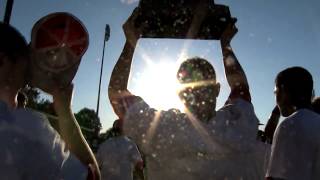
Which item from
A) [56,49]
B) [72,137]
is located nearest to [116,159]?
[72,137]

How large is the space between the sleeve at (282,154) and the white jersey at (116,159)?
4.17 metres

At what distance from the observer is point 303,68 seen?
10.6 feet

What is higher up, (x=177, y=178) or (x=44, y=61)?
(x=44, y=61)

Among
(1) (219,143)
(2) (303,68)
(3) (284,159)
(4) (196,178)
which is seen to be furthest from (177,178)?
(2) (303,68)

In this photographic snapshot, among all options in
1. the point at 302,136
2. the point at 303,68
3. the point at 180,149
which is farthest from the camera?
the point at 303,68

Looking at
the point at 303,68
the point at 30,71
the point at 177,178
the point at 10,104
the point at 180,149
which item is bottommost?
the point at 177,178

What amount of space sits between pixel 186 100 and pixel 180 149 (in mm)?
296

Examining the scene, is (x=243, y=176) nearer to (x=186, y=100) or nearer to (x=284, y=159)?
(x=284, y=159)

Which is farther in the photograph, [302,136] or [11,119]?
[302,136]

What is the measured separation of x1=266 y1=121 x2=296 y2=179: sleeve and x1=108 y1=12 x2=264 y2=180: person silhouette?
19 cm

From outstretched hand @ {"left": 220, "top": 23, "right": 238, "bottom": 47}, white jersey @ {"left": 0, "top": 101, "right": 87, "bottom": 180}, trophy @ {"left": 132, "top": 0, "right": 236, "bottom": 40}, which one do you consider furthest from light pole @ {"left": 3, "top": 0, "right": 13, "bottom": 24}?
white jersey @ {"left": 0, "top": 101, "right": 87, "bottom": 180}

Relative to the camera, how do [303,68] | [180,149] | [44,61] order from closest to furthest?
1. [44,61]
2. [180,149]
3. [303,68]

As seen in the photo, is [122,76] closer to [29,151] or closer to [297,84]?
[29,151]

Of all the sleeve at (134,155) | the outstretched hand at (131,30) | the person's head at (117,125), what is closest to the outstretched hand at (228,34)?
the outstretched hand at (131,30)
